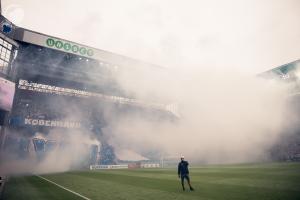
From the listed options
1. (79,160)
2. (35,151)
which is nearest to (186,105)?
(79,160)

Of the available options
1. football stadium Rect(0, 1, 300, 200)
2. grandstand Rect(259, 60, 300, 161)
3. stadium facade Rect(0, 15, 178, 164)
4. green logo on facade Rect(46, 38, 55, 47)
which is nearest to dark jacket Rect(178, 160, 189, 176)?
football stadium Rect(0, 1, 300, 200)

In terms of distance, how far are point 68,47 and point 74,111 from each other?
15.2 m

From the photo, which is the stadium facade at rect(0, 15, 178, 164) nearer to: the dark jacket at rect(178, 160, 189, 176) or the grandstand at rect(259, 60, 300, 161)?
the grandstand at rect(259, 60, 300, 161)

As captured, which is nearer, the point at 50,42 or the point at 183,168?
the point at 183,168

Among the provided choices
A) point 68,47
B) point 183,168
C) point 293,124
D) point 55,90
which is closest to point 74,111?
point 55,90

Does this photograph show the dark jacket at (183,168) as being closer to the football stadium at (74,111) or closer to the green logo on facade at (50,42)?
the football stadium at (74,111)

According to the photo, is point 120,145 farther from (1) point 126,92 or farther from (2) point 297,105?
(2) point 297,105

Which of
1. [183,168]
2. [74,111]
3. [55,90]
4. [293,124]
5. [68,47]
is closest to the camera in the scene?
[183,168]

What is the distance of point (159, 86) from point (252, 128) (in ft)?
43.7

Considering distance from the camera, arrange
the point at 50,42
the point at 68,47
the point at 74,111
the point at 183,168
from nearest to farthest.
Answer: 1. the point at 183,168
2. the point at 50,42
3. the point at 68,47
4. the point at 74,111

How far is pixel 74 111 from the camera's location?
35.5 metres

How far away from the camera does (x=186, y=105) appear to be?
1238 inches

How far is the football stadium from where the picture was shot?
22.2m

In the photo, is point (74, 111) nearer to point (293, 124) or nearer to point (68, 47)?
point (68, 47)
